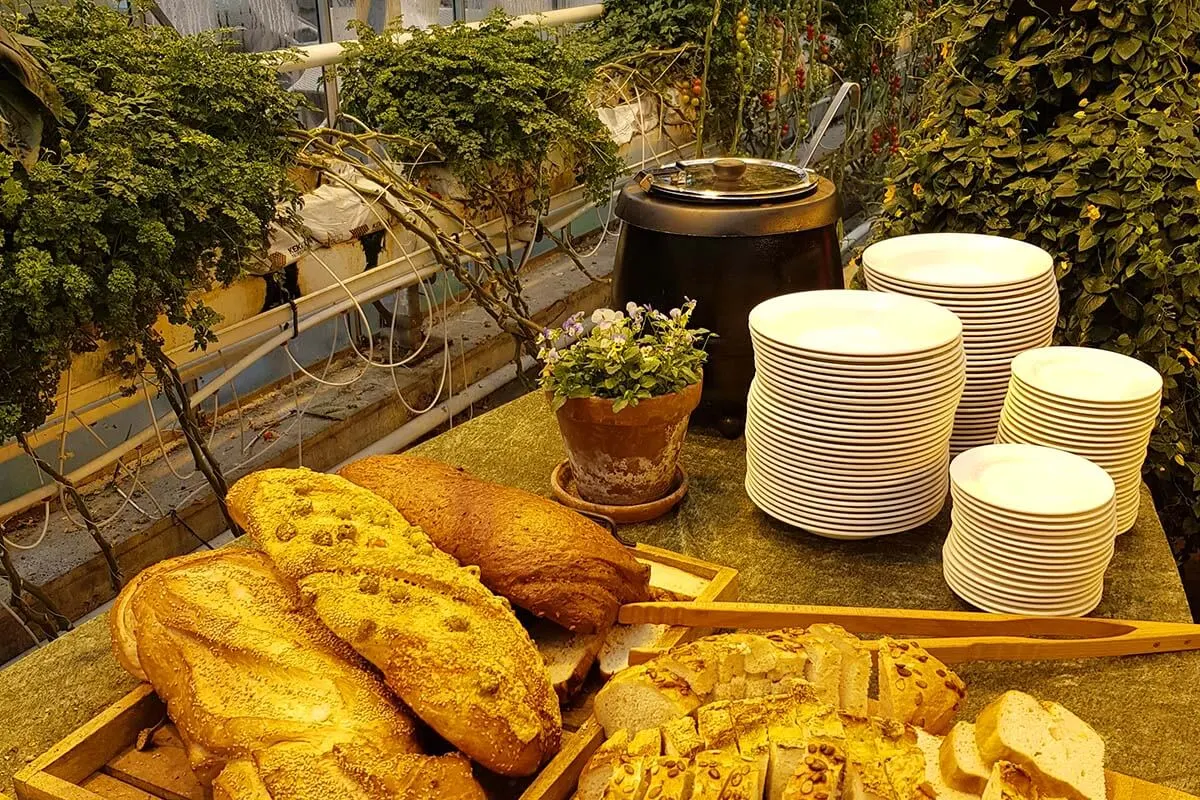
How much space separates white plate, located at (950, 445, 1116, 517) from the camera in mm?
1397

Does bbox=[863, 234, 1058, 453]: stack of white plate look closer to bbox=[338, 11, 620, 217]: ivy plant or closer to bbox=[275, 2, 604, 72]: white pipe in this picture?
bbox=[338, 11, 620, 217]: ivy plant

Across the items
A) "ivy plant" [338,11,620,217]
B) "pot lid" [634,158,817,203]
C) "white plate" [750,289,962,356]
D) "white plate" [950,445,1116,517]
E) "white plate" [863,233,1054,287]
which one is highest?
"ivy plant" [338,11,620,217]

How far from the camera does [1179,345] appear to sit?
2.30 metres

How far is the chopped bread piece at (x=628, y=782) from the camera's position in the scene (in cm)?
92

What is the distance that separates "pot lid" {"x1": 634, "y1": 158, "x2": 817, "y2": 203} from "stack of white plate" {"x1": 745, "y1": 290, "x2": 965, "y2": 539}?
12.6 inches

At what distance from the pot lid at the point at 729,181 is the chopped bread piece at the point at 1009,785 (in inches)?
49.2

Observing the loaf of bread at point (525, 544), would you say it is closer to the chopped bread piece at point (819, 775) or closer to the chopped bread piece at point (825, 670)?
the chopped bread piece at point (825, 670)

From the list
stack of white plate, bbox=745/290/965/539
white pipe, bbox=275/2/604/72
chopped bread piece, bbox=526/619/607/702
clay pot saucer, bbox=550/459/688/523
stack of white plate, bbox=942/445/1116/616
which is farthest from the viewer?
white pipe, bbox=275/2/604/72

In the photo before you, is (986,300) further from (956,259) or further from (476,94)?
(476,94)

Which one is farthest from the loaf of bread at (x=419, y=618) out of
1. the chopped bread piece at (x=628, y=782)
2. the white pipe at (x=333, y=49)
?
the white pipe at (x=333, y=49)

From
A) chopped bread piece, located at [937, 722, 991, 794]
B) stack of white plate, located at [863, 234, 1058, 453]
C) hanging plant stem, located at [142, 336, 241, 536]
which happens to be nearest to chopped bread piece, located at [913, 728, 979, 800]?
chopped bread piece, located at [937, 722, 991, 794]

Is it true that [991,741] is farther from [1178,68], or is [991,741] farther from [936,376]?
[1178,68]

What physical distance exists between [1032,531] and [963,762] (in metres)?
0.53

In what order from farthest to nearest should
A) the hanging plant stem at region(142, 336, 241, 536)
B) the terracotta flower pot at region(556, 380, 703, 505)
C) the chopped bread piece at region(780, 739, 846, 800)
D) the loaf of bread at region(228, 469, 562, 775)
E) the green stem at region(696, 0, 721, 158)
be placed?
1. the green stem at region(696, 0, 721, 158)
2. the hanging plant stem at region(142, 336, 241, 536)
3. the terracotta flower pot at region(556, 380, 703, 505)
4. the loaf of bread at region(228, 469, 562, 775)
5. the chopped bread piece at region(780, 739, 846, 800)
